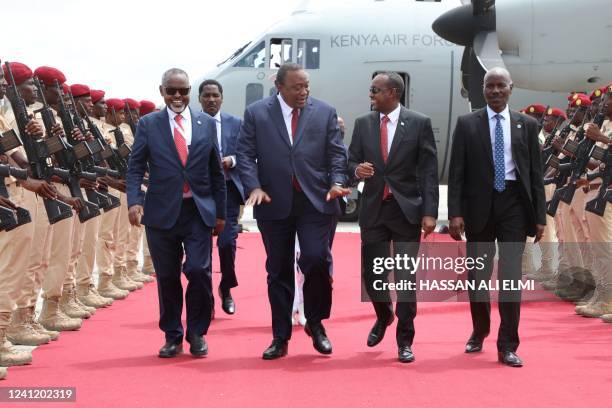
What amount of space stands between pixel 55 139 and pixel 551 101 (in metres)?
11.6

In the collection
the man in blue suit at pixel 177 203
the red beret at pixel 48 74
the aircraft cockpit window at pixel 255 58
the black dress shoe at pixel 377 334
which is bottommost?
the black dress shoe at pixel 377 334

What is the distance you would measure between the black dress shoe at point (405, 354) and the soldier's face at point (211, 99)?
298cm

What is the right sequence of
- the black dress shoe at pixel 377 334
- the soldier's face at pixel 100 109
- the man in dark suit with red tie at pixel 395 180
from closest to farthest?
the man in dark suit with red tie at pixel 395 180 < the black dress shoe at pixel 377 334 < the soldier's face at pixel 100 109

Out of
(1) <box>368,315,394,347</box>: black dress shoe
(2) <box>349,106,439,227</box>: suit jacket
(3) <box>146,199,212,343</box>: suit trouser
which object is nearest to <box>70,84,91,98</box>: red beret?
(3) <box>146,199,212,343</box>: suit trouser

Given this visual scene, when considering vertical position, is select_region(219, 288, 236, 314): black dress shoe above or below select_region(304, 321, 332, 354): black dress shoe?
below

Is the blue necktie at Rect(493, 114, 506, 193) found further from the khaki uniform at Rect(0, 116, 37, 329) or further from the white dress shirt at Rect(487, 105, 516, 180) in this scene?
the khaki uniform at Rect(0, 116, 37, 329)

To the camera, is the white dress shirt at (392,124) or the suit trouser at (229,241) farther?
the suit trouser at (229,241)

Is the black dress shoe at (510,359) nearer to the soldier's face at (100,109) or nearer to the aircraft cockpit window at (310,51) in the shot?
the soldier's face at (100,109)

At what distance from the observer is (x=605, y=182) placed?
25.4ft

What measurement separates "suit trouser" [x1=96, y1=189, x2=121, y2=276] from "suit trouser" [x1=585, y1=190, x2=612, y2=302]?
14.9ft

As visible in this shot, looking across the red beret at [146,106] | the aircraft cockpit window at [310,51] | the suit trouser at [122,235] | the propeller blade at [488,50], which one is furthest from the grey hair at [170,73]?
the aircraft cockpit window at [310,51]

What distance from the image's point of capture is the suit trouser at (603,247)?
322 inches

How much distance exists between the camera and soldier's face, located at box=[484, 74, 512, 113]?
608 cm

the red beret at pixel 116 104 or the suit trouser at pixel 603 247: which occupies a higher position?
the red beret at pixel 116 104
